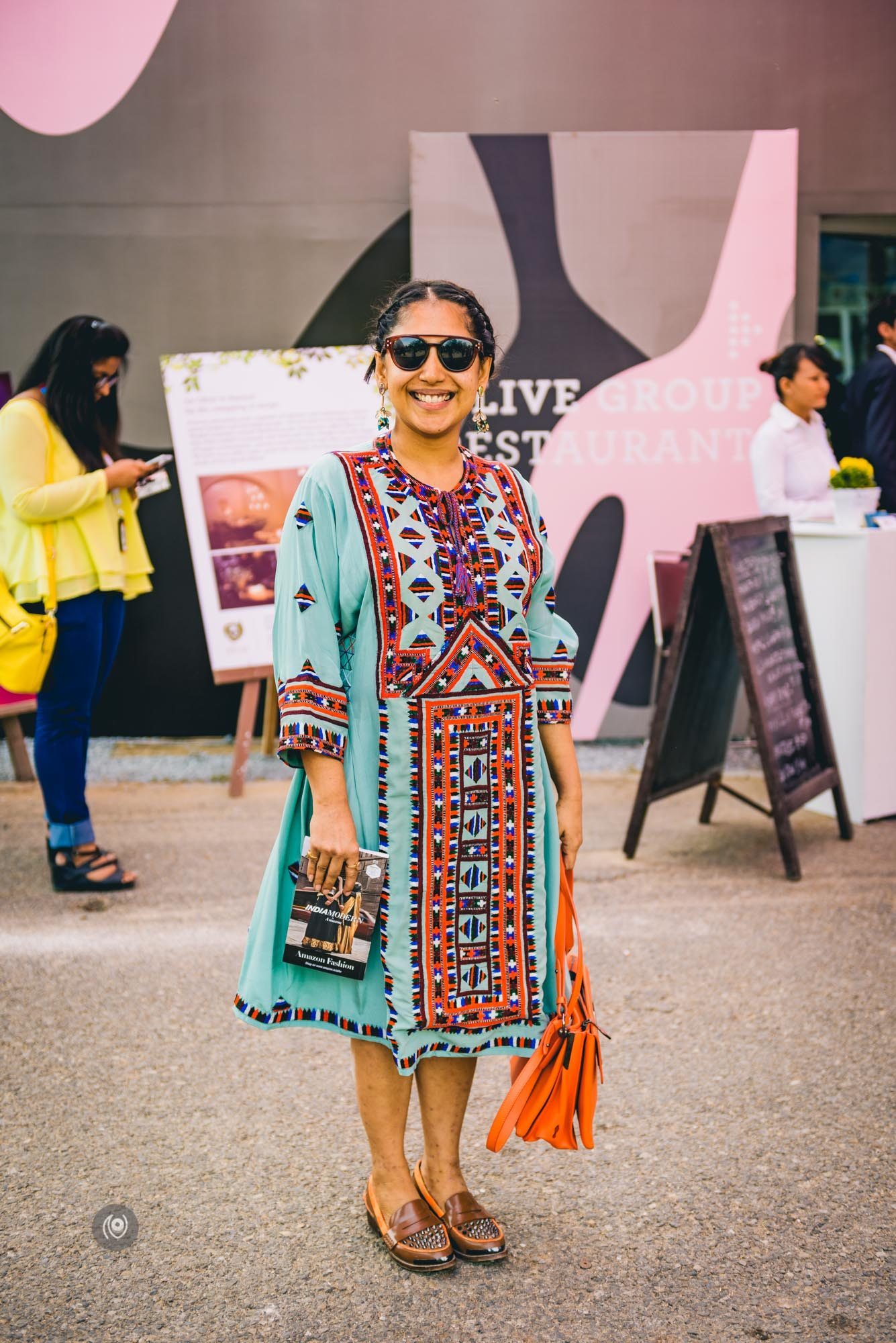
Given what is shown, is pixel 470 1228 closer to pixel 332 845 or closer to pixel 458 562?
pixel 332 845

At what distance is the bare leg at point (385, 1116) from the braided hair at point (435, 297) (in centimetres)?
127

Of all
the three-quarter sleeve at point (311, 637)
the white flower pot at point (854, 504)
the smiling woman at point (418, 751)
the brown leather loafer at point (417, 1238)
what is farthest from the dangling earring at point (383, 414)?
the white flower pot at point (854, 504)

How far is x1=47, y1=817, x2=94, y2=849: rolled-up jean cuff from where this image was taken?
176 inches

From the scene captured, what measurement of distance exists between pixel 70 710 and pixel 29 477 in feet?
2.54

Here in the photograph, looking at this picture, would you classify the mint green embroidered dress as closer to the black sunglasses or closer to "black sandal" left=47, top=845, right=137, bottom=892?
the black sunglasses

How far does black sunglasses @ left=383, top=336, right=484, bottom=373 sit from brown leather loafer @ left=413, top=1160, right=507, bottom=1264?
5.04 ft

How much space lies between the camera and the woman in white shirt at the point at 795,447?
18.2 feet

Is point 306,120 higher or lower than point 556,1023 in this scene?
higher

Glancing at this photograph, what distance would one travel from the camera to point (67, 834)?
4.48m

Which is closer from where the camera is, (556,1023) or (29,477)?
(556,1023)

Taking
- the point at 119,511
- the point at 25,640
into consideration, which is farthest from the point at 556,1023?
the point at 119,511

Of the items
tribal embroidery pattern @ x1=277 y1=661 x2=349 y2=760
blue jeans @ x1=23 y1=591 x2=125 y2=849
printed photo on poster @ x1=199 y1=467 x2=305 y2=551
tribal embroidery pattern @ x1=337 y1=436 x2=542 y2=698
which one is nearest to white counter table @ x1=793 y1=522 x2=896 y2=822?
printed photo on poster @ x1=199 y1=467 x2=305 y2=551

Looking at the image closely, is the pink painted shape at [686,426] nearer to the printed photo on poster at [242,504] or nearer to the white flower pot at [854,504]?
the white flower pot at [854,504]

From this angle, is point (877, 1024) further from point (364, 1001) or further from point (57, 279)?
point (57, 279)
